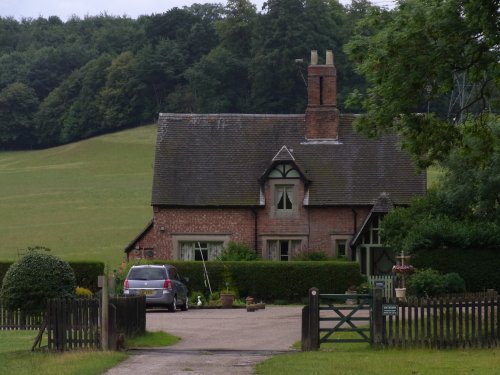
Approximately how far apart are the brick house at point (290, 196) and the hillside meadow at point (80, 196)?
426 cm

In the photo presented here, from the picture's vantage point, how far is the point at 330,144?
5325cm

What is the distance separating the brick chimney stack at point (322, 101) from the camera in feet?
171

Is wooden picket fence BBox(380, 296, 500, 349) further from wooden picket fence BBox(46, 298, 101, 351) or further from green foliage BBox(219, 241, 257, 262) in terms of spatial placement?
Result: green foliage BBox(219, 241, 257, 262)

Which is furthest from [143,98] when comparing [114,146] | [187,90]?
[114,146]

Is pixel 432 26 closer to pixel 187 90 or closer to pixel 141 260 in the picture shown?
pixel 141 260

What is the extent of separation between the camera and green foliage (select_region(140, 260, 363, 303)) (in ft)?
150

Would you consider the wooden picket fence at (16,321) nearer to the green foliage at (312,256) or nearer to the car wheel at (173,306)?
the car wheel at (173,306)

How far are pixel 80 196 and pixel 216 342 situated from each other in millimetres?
62167

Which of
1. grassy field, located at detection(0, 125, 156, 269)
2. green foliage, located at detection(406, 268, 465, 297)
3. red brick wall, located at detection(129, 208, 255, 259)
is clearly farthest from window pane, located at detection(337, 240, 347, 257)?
grassy field, located at detection(0, 125, 156, 269)

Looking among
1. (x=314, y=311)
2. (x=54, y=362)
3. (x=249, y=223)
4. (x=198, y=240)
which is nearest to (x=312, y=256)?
(x=249, y=223)

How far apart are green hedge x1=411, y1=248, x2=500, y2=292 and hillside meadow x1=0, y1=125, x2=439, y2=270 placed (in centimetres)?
1254

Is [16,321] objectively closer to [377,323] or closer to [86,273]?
[86,273]

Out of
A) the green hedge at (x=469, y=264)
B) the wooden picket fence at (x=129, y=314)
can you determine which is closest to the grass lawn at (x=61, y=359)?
the wooden picket fence at (x=129, y=314)

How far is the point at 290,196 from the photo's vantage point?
169 ft
